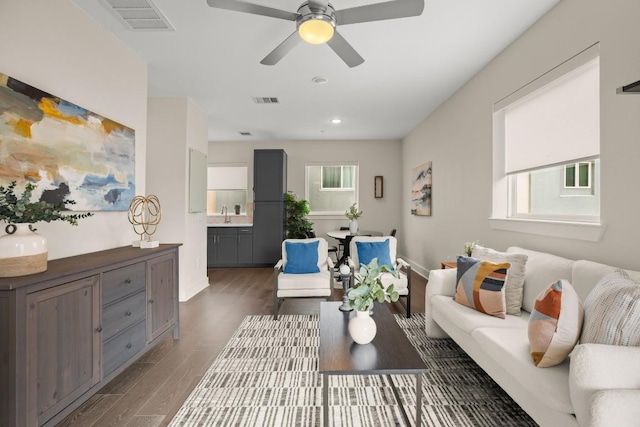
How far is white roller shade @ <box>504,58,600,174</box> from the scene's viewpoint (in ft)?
7.37

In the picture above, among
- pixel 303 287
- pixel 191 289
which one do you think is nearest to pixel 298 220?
pixel 191 289

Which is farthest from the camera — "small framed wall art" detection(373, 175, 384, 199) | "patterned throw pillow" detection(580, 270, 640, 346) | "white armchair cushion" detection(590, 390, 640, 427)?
"small framed wall art" detection(373, 175, 384, 199)

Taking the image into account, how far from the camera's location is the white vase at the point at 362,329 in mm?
1854

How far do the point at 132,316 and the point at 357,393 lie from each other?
173 cm

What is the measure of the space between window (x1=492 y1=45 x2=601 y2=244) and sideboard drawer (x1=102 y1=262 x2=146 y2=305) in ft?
10.8

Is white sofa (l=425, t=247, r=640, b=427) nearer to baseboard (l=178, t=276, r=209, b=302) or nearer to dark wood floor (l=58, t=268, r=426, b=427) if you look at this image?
dark wood floor (l=58, t=268, r=426, b=427)

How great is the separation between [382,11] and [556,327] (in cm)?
205

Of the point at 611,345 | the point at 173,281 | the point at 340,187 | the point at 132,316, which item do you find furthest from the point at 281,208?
the point at 611,345

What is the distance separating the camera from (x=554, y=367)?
155cm

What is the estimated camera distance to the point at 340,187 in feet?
24.4

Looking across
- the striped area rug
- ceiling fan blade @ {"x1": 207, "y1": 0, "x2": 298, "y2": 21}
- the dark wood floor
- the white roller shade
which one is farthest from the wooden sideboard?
the white roller shade

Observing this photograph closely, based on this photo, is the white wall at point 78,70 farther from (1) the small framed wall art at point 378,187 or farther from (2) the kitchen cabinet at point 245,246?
(1) the small framed wall art at point 378,187

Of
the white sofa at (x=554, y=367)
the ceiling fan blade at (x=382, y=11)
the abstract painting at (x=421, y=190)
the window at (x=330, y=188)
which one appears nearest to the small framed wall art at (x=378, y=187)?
the window at (x=330, y=188)

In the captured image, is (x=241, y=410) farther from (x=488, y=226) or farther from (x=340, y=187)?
(x=340, y=187)
